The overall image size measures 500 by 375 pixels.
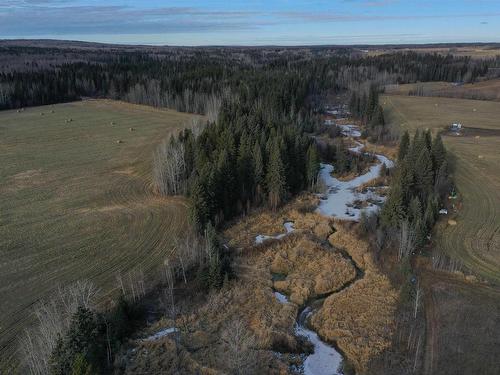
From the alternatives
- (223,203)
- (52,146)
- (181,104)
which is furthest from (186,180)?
(181,104)

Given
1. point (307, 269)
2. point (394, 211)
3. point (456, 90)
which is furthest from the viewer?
point (456, 90)

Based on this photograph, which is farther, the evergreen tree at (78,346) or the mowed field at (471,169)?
the mowed field at (471,169)

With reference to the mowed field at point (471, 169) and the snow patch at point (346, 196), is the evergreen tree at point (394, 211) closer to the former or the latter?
the mowed field at point (471, 169)

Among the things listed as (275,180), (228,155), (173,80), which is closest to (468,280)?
(275,180)

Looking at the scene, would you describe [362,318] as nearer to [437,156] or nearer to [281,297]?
[281,297]

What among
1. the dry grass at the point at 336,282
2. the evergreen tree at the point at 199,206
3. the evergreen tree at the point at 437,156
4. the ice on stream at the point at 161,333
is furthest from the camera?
the evergreen tree at the point at 437,156

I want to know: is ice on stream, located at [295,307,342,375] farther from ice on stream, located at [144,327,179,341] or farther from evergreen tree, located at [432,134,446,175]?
evergreen tree, located at [432,134,446,175]

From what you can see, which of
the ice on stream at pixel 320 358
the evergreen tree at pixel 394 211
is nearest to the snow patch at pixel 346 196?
the evergreen tree at pixel 394 211
